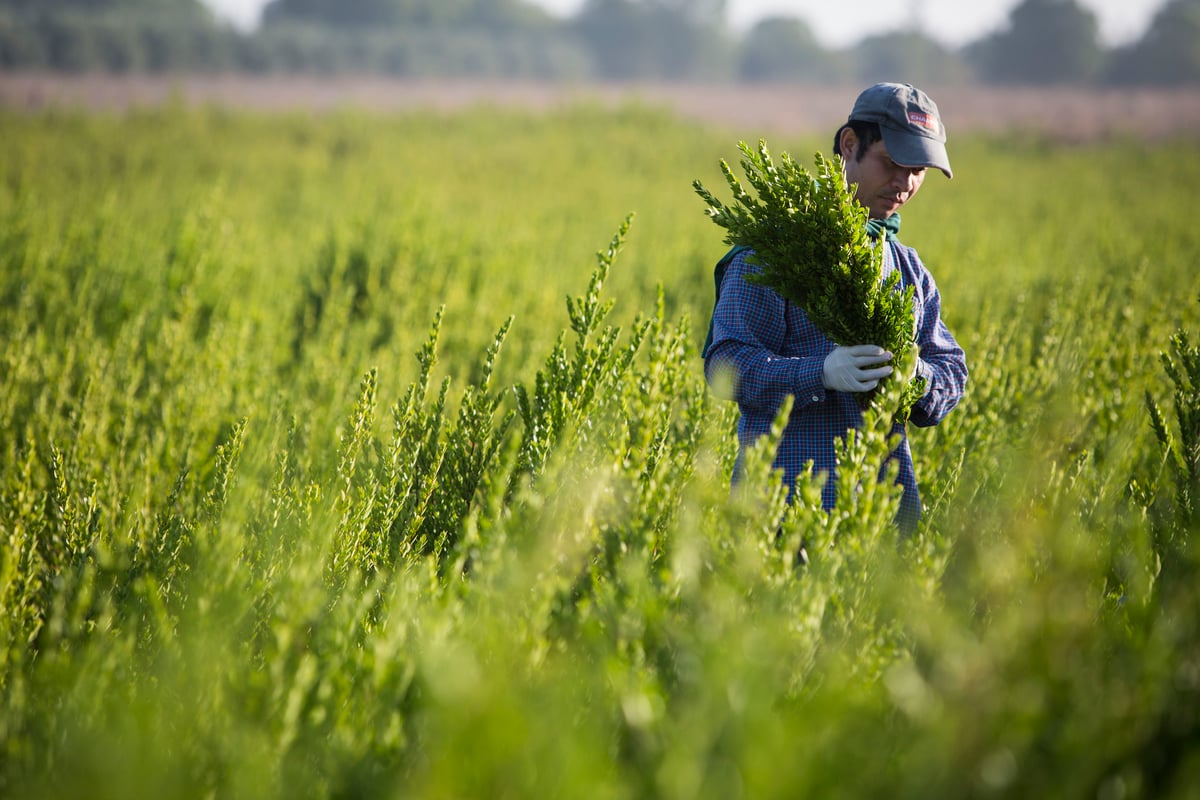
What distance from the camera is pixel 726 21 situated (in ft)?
223

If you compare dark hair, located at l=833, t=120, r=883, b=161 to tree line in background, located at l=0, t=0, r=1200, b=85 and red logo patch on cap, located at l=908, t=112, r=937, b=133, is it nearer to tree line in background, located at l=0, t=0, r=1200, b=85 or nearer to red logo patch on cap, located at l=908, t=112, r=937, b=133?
red logo patch on cap, located at l=908, t=112, r=937, b=133

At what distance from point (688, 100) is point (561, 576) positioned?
114ft

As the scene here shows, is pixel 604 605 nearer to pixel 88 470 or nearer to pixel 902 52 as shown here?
pixel 88 470

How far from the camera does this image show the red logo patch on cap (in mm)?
1952

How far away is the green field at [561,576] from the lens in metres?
0.96

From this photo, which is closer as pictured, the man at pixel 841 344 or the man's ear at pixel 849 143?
the man at pixel 841 344

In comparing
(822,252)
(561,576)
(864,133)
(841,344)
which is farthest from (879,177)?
(561,576)

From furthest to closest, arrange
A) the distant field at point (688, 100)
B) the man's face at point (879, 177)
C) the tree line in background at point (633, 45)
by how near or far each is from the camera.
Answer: the tree line in background at point (633, 45) → the distant field at point (688, 100) → the man's face at point (879, 177)

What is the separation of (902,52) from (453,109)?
1920 inches

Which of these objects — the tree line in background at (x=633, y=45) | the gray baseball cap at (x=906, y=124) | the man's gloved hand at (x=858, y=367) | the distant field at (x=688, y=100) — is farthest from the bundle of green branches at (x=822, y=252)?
the tree line in background at (x=633, y=45)

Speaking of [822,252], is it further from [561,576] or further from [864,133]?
[561,576]

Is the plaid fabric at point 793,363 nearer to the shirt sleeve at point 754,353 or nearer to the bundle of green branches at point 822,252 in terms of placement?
the shirt sleeve at point 754,353

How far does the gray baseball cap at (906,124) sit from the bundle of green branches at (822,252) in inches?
10.2

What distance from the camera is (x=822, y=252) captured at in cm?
182
